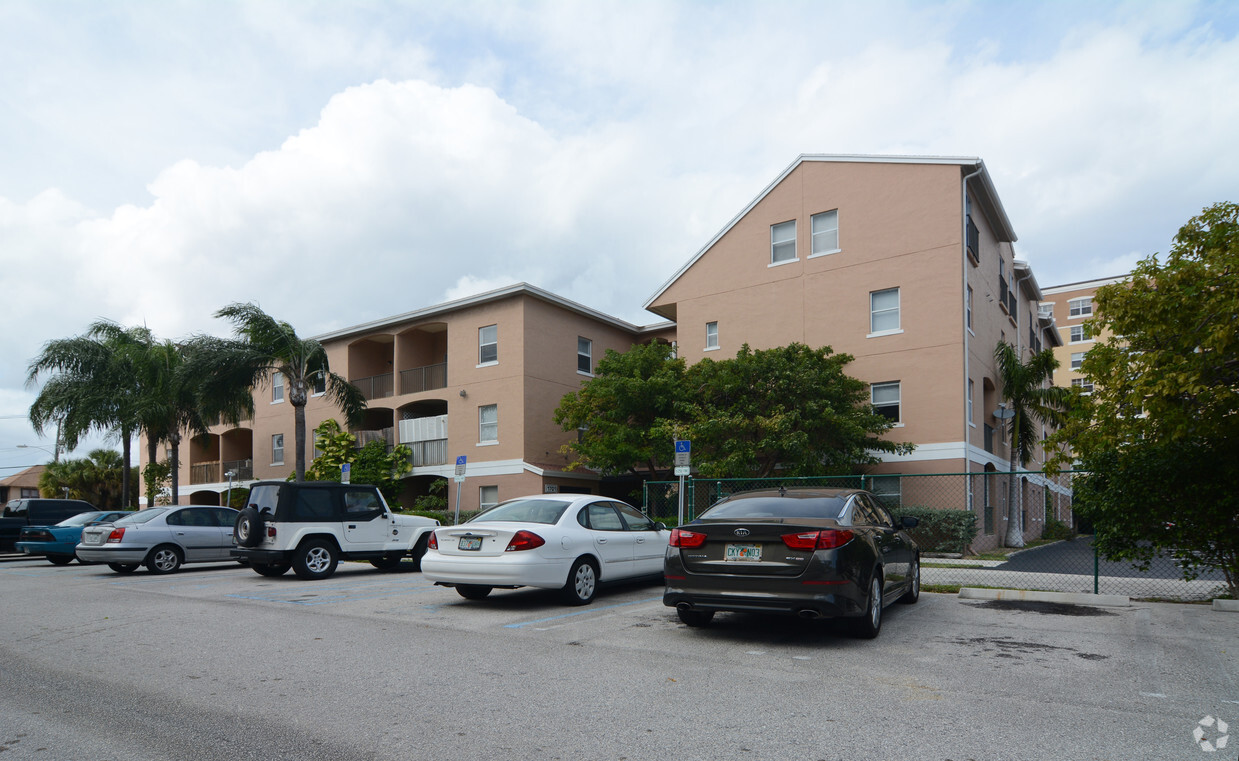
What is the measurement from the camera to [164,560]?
17.1m

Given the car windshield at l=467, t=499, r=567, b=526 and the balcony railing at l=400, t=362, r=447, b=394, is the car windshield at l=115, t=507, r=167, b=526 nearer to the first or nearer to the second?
the car windshield at l=467, t=499, r=567, b=526

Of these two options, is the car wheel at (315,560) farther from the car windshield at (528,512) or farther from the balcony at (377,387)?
the balcony at (377,387)

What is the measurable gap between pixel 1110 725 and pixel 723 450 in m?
16.0

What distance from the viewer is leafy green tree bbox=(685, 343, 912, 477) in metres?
20.7

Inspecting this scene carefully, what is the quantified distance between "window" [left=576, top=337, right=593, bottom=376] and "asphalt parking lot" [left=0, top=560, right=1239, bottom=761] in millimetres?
21418

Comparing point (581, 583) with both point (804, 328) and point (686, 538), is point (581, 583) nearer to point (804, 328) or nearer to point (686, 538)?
point (686, 538)

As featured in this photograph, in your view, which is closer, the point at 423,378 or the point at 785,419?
the point at 785,419

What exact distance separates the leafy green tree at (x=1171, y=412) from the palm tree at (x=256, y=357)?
2512 cm

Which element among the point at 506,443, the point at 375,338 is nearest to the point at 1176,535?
the point at 506,443

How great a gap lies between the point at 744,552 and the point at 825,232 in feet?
62.5

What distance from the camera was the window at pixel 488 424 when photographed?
97.6ft

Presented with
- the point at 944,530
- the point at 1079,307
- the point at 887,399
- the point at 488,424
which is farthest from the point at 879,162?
the point at 1079,307

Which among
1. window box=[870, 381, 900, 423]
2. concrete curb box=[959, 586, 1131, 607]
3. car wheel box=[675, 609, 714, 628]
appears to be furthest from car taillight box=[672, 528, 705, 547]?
window box=[870, 381, 900, 423]

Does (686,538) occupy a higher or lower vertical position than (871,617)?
higher
